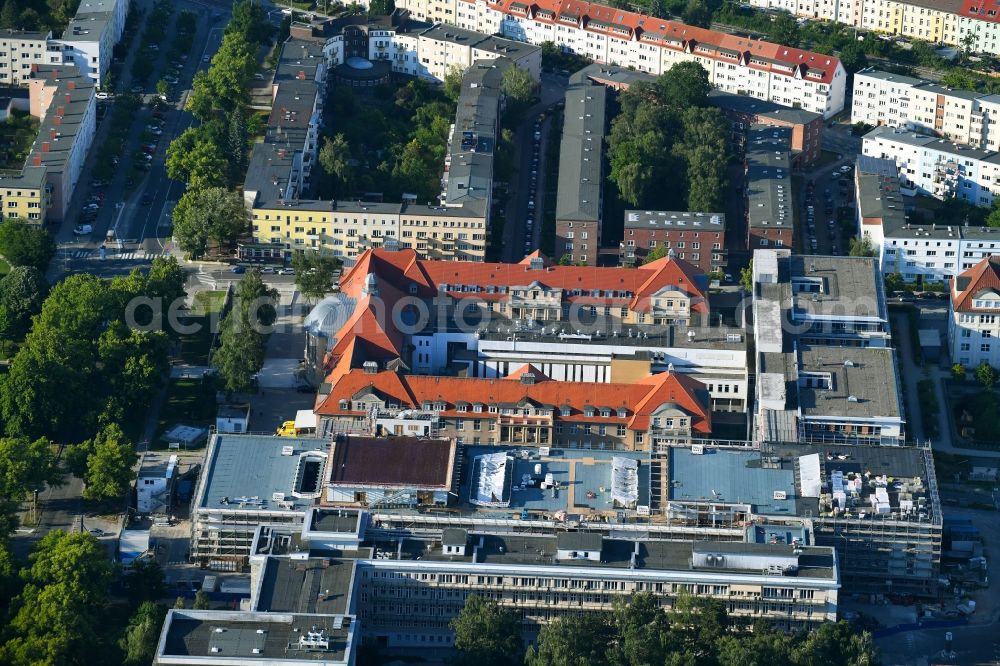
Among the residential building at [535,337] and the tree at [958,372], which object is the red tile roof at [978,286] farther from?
the residential building at [535,337]

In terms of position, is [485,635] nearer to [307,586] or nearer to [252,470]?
[307,586]

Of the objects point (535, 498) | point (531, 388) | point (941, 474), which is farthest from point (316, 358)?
point (941, 474)

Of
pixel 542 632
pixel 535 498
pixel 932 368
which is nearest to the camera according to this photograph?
pixel 542 632

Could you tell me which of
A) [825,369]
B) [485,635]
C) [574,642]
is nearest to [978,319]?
[825,369]

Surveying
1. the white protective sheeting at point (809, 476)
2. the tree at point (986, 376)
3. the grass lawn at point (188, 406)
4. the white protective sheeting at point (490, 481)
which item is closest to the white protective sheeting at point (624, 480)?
the white protective sheeting at point (490, 481)

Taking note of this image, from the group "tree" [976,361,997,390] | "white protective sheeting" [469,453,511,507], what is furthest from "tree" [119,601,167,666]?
"tree" [976,361,997,390]

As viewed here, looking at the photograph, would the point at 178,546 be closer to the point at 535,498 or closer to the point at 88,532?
the point at 88,532
